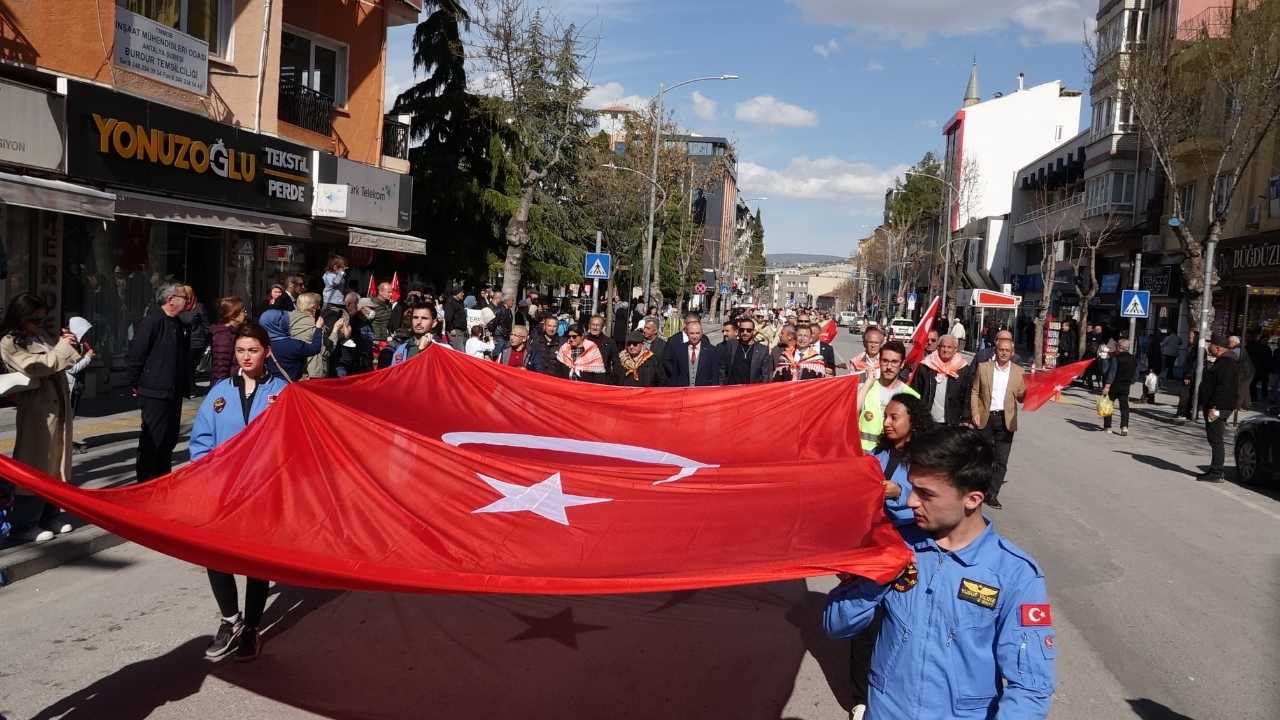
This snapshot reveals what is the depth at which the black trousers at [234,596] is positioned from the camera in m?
5.64

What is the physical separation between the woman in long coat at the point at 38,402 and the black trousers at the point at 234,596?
308 cm

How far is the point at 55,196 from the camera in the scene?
42.1 feet

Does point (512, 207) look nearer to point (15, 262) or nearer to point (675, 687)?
point (15, 262)

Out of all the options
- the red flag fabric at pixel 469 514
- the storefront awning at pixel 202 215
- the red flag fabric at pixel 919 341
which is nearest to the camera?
the red flag fabric at pixel 469 514

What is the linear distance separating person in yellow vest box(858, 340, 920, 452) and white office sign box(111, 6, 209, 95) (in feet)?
42.7

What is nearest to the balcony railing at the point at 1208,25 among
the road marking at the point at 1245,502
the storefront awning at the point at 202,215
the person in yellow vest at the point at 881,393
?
the road marking at the point at 1245,502

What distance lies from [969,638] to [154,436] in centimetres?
809

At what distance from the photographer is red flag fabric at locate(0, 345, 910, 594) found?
409 centimetres

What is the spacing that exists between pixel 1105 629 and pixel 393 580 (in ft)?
17.6

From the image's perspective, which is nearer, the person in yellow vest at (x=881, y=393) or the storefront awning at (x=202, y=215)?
the person in yellow vest at (x=881, y=393)

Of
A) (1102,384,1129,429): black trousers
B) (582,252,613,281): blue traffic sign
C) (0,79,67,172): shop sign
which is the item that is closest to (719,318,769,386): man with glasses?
(0,79,67,172): shop sign

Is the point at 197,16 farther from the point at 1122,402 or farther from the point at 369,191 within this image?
the point at 1122,402

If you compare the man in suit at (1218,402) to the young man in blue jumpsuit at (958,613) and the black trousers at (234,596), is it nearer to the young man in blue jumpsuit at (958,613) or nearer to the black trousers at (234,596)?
the black trousers at (234,596)

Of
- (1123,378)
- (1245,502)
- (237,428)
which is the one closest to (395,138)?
(1123,378)
